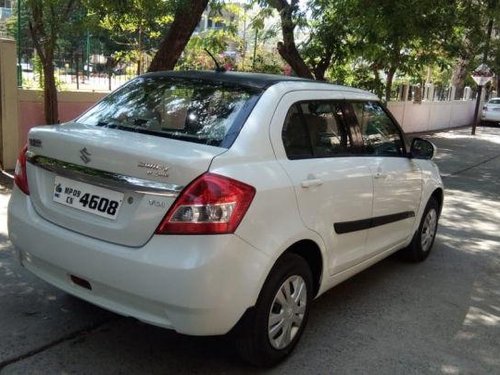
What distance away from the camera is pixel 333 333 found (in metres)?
3.91

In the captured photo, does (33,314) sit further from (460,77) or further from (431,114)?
(460,77)

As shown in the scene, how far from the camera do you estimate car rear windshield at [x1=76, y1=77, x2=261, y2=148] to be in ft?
10.9

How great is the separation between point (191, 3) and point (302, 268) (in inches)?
213

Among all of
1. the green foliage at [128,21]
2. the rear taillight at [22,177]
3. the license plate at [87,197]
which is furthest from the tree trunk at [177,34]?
the license plate at [87,197]

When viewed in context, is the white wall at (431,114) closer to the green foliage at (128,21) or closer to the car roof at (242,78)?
the green foliage at (128,21)

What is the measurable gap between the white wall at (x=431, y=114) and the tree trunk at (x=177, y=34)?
12072mm

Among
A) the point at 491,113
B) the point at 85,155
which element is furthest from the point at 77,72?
the point at 491,113

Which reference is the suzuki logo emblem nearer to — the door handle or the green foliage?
the door handle

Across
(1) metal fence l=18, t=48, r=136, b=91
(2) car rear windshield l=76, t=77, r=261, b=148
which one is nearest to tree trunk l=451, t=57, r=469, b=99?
(1) metal fence l=18, t=48, r=136, b=91

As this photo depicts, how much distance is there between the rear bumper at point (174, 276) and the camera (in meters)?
2.80

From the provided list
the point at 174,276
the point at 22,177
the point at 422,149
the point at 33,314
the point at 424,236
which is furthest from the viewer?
the point at 424,236

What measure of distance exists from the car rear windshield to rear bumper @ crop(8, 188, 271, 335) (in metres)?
0.62

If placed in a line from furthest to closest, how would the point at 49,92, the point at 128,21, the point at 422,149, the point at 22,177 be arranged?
the point at 128,21
the point at 49,92
the point at 422,149
the point at 22,177

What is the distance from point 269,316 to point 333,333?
87cm
